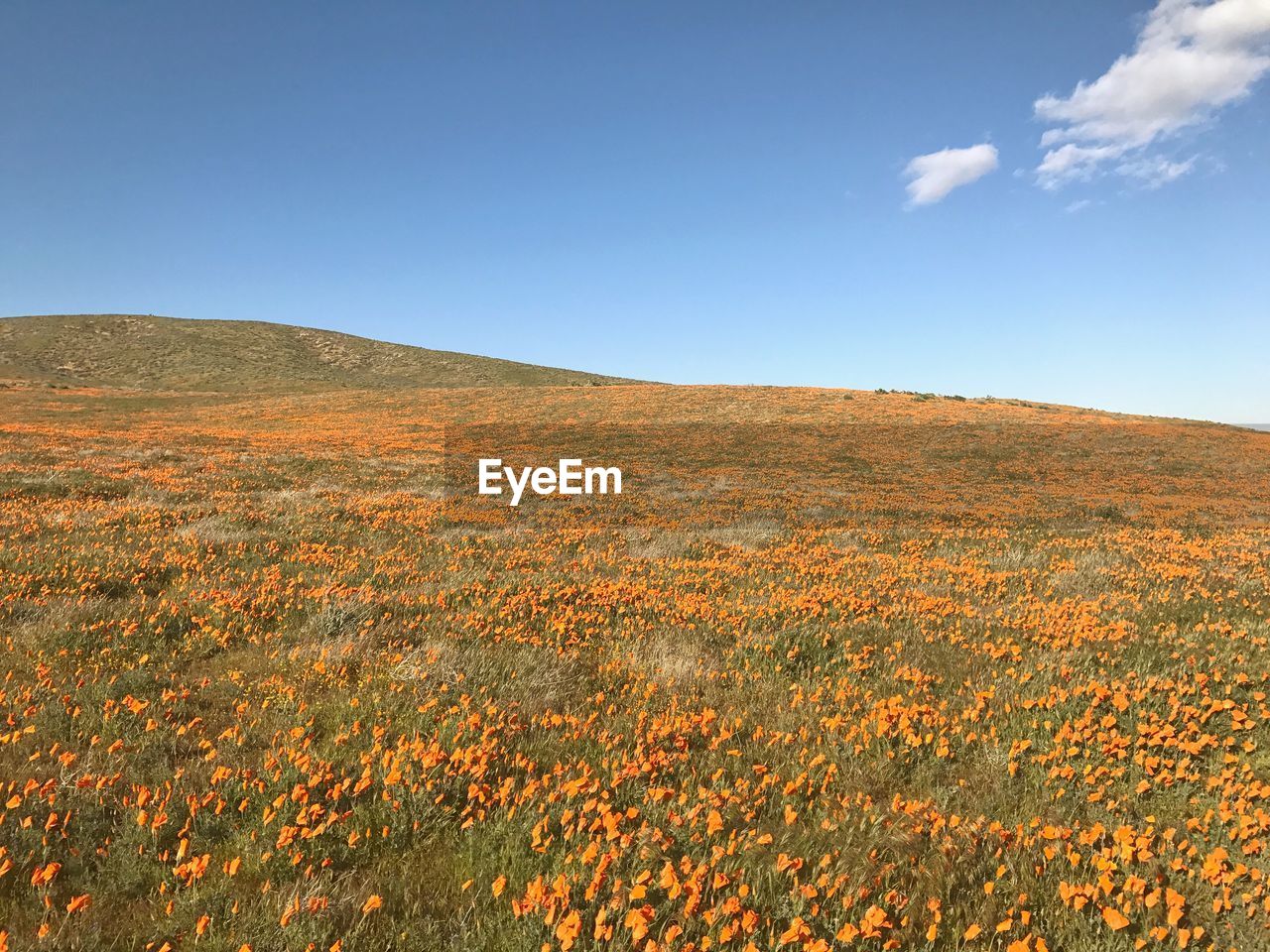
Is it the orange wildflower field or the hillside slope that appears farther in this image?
the hillside slope

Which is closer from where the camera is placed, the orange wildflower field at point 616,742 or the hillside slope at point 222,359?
the orange wildflower field at point 616,742

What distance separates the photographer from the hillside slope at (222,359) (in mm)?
83562

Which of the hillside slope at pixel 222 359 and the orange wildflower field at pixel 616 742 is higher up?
the hillside slope at pixel 222 359

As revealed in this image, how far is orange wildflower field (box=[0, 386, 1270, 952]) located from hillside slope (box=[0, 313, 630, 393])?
7937 centimetres

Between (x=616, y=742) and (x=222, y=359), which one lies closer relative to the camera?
(x=616, y=742)

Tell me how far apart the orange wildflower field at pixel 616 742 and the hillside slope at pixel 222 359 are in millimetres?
79368

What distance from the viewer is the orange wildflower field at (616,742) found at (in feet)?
10.4

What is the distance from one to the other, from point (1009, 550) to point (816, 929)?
12.2 metres

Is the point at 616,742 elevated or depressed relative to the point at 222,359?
depressed

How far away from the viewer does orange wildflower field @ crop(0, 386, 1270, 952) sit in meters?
3.16

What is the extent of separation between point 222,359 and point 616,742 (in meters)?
114

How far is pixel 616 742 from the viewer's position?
4.74m

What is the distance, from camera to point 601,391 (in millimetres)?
68062

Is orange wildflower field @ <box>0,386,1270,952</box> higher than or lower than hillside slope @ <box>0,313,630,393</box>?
lower
